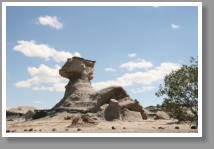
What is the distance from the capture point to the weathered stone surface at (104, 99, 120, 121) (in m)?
21.3

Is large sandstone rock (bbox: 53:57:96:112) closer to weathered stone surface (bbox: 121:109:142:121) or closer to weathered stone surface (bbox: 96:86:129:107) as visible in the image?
weathered stone surface (bbox: 96:86:129:107)

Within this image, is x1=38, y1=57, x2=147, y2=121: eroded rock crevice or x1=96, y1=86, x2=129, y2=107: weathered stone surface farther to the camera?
x1=96, y1=86, x2=129, y2=107: weathered stone surface

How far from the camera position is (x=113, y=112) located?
2148cm

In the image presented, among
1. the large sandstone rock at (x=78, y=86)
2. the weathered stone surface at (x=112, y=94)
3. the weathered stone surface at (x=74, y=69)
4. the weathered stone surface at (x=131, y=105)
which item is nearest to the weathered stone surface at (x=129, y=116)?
the weathered stone surface at (x=131, y=105)

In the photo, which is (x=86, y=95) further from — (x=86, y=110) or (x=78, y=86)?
(x=86, y=110)

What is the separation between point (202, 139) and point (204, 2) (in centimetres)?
517

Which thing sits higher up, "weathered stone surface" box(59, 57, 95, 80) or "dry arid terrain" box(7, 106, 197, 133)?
"weathered stone surface" box(59, 57, 95, 80)

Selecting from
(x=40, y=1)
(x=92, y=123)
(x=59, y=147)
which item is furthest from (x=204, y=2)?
(x=92, y=123)

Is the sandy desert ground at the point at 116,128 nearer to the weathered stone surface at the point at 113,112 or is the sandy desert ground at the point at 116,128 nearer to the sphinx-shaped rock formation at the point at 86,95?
the weathered stone surface at the point at 113,112

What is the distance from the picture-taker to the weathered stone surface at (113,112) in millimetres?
21281

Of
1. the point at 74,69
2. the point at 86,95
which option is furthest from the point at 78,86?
the point at 74,69

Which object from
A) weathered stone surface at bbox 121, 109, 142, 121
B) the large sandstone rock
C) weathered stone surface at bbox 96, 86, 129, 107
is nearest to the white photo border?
weathered stone surface at bbox 121, 109, 142, 121

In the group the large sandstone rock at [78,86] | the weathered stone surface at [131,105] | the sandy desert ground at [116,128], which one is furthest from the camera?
the large sandstone rock at [78,86]

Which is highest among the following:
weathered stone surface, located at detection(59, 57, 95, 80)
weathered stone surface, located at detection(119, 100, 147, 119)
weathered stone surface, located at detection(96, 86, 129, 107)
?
weathered stone surface, located at detection(59, 57, 95, 80)
